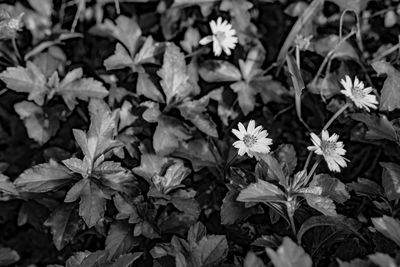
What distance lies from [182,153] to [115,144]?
281mm

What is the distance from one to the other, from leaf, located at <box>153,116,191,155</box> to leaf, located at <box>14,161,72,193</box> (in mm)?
348

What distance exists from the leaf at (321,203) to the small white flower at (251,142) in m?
0.22

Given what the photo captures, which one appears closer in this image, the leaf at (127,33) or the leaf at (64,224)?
the leaf at (64,224)

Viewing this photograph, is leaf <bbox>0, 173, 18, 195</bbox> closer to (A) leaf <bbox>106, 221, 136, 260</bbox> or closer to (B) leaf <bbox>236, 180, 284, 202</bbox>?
(A) leaf <bbox>106, 221, 136, 260</bbox>

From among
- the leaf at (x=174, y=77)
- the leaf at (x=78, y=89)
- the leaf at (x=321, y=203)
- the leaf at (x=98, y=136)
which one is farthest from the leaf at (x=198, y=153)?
the leaf at (x=321, y=203)

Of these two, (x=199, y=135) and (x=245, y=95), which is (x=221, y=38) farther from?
(x=199, y=135)

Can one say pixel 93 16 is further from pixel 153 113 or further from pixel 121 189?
pixel 121 189

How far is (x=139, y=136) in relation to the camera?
2.17 metres

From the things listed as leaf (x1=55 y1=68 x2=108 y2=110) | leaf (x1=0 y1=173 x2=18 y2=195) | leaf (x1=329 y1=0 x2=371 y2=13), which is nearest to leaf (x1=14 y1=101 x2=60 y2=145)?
leaf (x1=55 y1=68 x2=108 y2=110)

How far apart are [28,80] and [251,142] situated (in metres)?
0.96

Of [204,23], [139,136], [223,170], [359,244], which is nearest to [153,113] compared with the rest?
[139,136]

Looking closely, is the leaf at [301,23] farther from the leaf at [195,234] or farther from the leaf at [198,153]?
the leaf at [195,234]

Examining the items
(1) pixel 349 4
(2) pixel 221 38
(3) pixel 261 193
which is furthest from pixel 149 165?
(1) pixel 349 4

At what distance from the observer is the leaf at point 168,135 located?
201 cm
